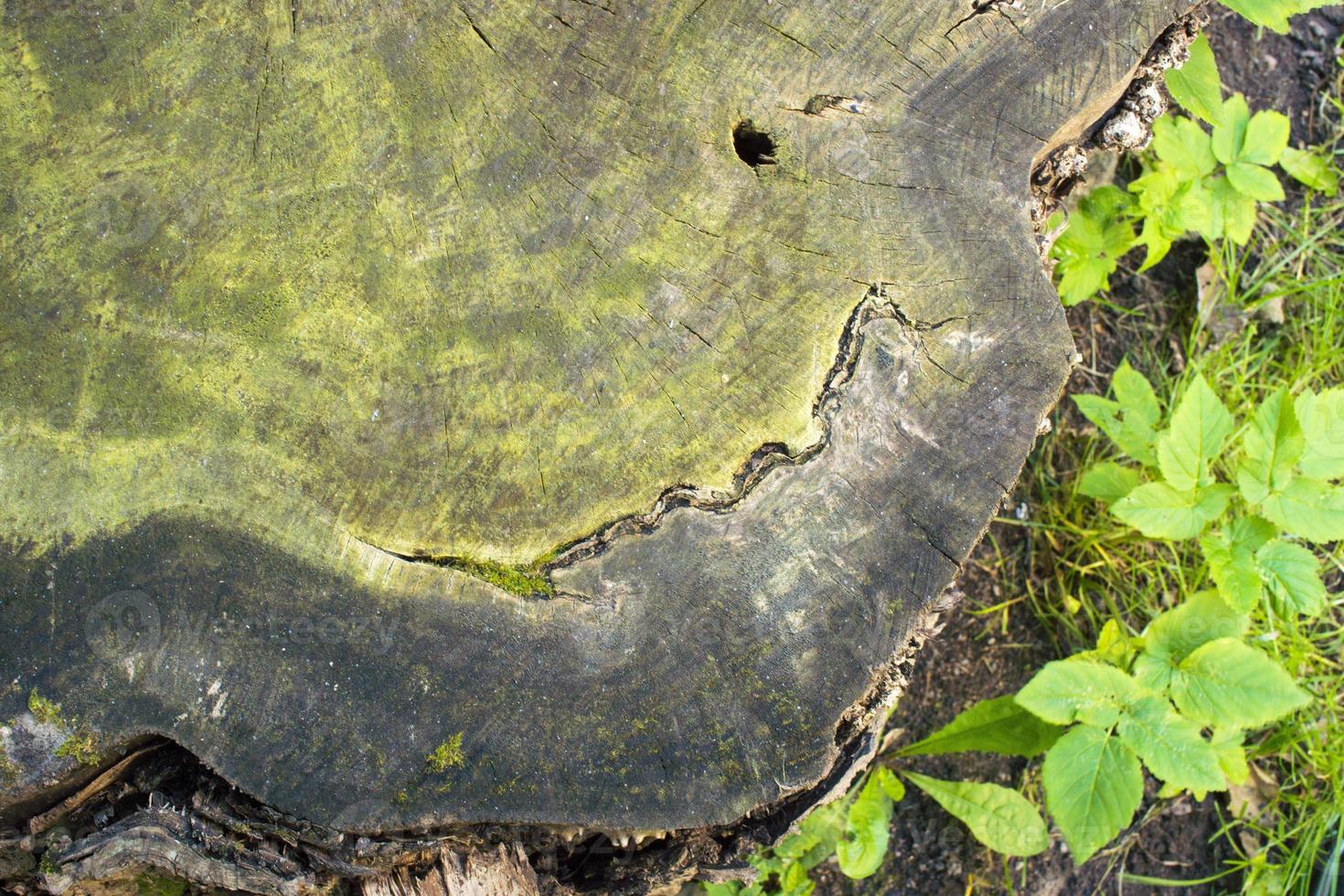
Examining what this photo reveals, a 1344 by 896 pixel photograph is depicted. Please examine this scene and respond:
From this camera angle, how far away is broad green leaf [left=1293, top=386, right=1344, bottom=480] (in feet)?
6.38

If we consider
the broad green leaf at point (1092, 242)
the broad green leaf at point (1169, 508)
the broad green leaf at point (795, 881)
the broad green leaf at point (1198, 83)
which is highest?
the broad green leaf at point (1198, 83)

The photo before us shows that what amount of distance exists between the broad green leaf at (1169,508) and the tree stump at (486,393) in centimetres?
A: 83

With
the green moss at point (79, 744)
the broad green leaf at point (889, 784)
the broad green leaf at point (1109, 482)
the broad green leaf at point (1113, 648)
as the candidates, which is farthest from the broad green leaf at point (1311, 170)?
the green moss at point (79, 744)

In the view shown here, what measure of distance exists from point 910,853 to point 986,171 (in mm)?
1862

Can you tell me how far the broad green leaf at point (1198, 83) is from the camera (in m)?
1.79

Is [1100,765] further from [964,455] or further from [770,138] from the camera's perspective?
[770,138]

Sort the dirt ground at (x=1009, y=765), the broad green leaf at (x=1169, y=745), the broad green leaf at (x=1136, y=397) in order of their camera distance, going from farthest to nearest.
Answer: the dirt ground at (x=1009, y=765) → the broad green leaf at (x=1136, y=397) → the broad green leaf at (x=1169, y=745)

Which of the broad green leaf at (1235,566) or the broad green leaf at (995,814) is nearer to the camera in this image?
the broad green leaf at (1235,566)

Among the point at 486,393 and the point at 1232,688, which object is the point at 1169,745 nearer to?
the point at 1232,688

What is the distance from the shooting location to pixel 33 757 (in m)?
1.28

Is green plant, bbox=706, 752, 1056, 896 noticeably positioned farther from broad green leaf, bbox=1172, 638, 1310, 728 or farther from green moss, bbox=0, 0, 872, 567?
green moss, bbox=0, 0, 872, 567

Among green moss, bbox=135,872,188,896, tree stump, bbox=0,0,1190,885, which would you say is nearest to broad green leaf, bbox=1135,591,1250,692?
tree stump, bbox=0,0,1190,885

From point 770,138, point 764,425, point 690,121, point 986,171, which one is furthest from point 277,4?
point 986,171

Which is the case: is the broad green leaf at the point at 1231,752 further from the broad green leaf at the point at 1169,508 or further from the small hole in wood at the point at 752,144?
the small hole in wood at the point at 752,144
